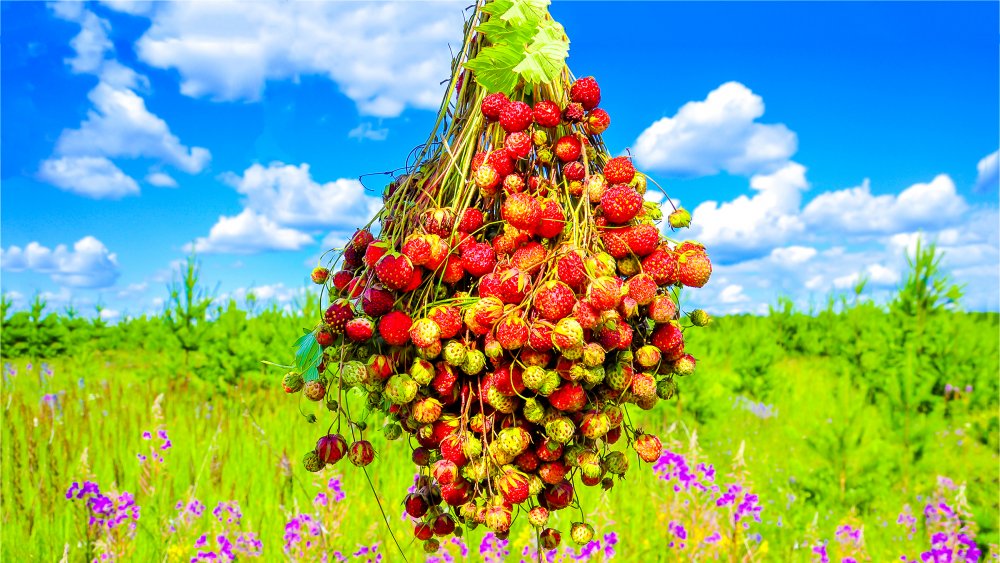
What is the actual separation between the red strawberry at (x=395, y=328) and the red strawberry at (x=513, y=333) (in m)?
0.23

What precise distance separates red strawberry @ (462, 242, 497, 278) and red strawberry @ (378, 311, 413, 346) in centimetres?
18

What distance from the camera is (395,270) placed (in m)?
1.46

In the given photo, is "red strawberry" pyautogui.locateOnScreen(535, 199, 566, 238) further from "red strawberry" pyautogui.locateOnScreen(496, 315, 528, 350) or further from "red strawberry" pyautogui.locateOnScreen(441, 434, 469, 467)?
"red strawberry" pyautogui.locateOnScreen(441, 434, 469, 467)

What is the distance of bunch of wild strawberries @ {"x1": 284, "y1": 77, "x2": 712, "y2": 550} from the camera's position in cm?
142

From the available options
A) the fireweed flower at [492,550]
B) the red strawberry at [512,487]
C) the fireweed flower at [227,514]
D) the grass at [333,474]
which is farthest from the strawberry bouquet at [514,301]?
the fireweed flower at [227,514]

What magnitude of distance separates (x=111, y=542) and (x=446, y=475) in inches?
120

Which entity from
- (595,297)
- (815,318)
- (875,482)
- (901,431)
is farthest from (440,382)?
(815,318)

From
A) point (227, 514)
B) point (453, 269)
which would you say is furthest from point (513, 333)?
point (227, 514)

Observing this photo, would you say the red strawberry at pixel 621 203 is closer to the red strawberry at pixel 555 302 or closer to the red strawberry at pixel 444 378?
the red strawberry at pixel 555 302

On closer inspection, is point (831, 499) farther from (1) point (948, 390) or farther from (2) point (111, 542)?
(1) point (948, 390)

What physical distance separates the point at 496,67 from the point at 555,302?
2.12 ft

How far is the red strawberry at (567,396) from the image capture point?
144cm

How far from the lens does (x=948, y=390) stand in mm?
10508

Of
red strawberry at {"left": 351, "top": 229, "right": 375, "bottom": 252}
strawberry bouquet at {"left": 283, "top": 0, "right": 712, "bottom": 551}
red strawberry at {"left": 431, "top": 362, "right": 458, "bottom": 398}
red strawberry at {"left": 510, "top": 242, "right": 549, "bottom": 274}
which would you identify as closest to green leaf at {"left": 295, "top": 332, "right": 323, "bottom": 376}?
strawberry bouquet at {"left": 283, "top": 0, "right": 712, "bottom": 551}
